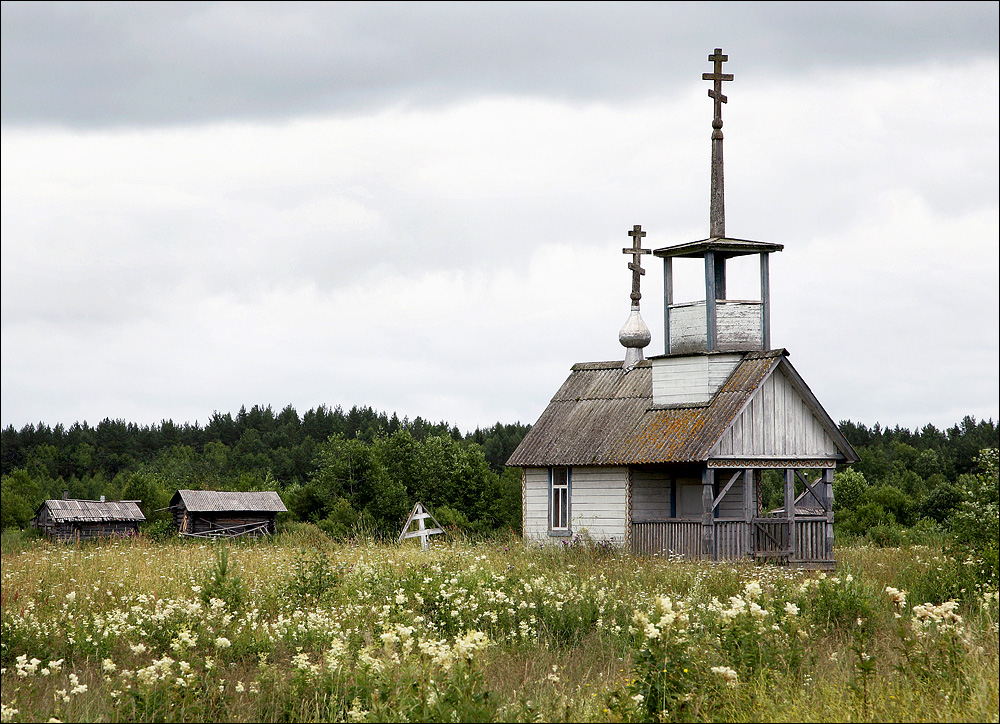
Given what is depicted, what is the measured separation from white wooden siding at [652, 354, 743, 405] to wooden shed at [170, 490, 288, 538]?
83.9 ft

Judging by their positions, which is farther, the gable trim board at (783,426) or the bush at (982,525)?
the gable trim board at (783,426)

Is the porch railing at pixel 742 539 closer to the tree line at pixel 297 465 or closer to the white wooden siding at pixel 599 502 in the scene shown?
the white wooden siding at pixel 599 502

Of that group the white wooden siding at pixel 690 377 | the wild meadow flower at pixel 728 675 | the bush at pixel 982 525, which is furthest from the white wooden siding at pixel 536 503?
the wild meadow flower at pixel 728 675

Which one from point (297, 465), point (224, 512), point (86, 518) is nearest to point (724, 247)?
point (224, 512)

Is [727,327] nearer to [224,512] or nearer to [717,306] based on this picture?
[717,306]

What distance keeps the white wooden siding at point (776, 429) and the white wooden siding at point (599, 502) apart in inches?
106

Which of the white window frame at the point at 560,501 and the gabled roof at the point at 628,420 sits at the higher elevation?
the gabled roof at the point at 628,420

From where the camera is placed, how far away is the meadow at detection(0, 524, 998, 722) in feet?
→ 26.2

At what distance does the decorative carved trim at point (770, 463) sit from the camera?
72.1 ft

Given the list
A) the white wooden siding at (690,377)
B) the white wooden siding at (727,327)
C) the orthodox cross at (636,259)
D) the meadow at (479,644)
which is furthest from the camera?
the orthodox cross at (636,259)

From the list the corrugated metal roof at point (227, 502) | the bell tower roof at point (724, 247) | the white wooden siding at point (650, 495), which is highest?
the bell tower roof at point (724, 247)

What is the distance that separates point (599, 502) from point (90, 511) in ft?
103

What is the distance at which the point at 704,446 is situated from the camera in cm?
2169

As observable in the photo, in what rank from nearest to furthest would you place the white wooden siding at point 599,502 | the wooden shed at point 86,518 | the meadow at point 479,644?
1. the meadow at point 479,644
2. the white wooden siding at point 599,502
3. the wooden shed at point 86,518
